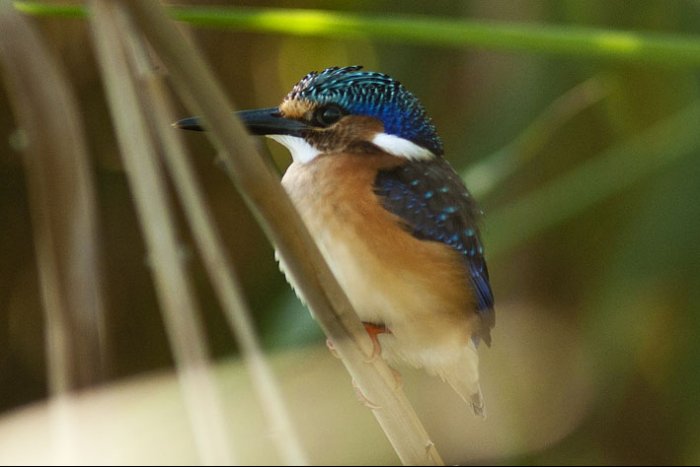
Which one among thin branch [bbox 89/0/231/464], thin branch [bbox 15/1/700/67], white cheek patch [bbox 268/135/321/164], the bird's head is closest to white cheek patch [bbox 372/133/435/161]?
the bird's head

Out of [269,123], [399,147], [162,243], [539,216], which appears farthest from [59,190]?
[539,216]

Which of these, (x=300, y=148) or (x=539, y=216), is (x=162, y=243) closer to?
(x=300, y=148)

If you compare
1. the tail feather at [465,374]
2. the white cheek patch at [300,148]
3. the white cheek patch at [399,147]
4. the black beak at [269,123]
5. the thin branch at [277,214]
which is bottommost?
the tail feather at [465,374]

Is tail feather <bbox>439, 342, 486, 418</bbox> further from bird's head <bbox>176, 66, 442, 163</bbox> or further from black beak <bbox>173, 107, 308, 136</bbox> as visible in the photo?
black beak <bbox>173, 107, 308, 136</bbox>

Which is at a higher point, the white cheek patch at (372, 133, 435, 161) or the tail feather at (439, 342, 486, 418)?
the white cheek patch at (372, 133, 435, 161)

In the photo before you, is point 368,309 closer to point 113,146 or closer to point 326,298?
point 326,298

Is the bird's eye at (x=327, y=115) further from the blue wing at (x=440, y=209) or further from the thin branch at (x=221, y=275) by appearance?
the thin branch at (x=221, y=275)

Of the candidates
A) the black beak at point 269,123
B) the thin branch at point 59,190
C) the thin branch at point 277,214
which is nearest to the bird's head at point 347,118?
the black beak at point 269,123
